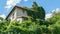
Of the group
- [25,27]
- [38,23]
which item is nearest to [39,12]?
[38,23]

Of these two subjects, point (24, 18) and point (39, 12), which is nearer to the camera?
point (24, 18)

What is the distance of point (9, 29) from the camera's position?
86.3ft

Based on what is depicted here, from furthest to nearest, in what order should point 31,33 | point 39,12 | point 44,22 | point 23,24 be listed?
point 39,12
point 44,22
point 23,24
point 31,33

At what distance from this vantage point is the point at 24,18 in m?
32.3

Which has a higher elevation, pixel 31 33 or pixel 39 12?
pixel 39 12

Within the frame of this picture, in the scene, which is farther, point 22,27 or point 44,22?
point 44,22

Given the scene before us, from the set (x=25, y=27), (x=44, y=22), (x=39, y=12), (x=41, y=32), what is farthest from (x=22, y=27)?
(x=39, y=12)

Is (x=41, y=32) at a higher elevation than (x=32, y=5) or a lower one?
lower

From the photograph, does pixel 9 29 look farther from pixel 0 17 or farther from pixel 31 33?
pixel 0 17

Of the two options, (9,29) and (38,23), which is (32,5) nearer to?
(38,23)

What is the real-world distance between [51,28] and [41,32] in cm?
145

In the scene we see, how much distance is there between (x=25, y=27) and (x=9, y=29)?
7.93ft

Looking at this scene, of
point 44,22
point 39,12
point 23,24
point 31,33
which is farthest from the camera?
point 39,12

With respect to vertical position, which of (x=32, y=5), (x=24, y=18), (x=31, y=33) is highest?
(x=32, y=5)
